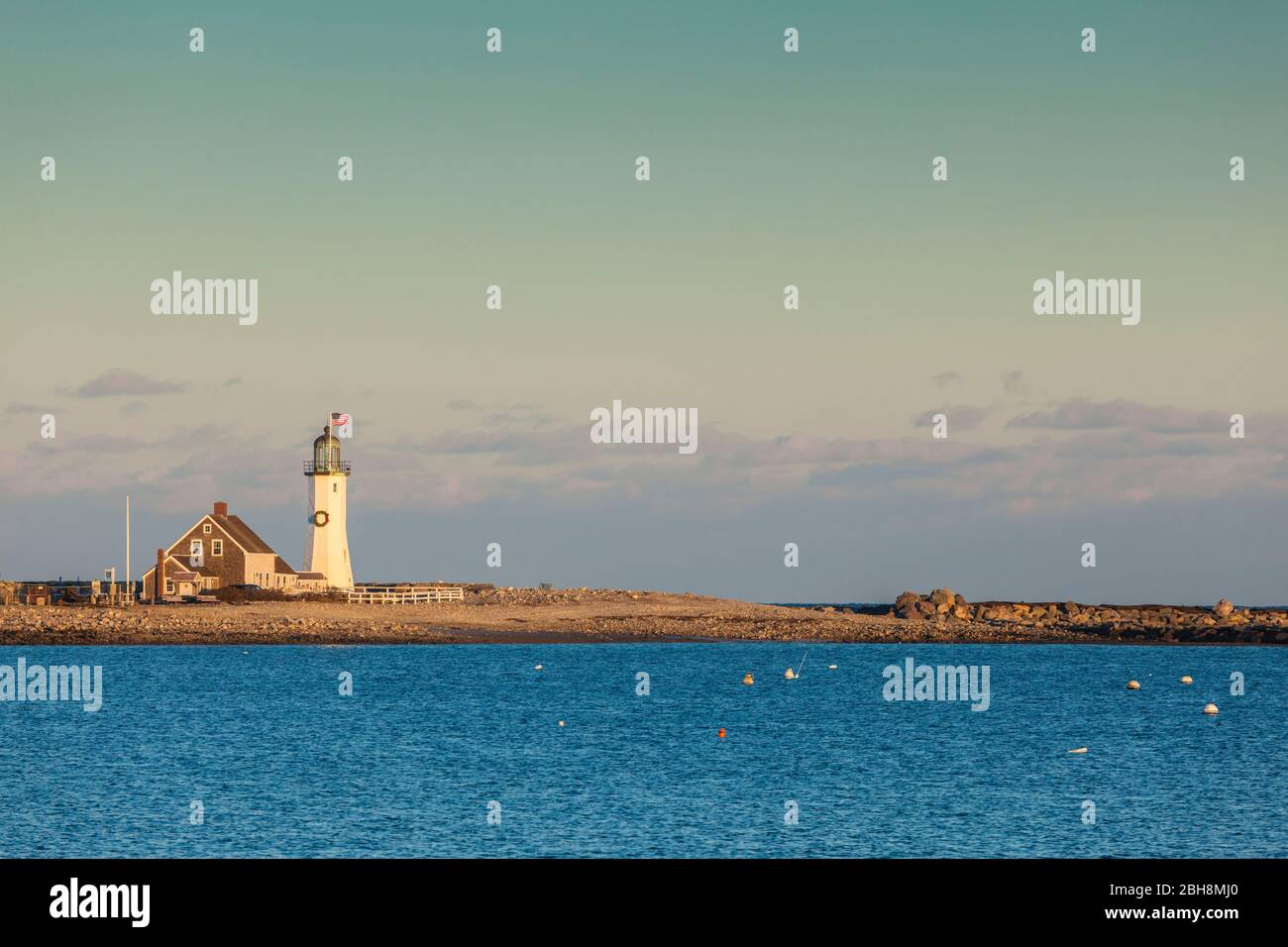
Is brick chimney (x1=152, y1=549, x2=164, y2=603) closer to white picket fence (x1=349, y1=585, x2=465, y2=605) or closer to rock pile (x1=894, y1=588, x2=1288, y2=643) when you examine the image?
white picket fence (x1=349, y1=585, x2=465, y2=605)

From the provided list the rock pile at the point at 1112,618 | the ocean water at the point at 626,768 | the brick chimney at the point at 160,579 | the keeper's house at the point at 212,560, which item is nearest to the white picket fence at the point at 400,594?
the keeper's house at the point at 212,560

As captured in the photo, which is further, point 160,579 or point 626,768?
point 160,579

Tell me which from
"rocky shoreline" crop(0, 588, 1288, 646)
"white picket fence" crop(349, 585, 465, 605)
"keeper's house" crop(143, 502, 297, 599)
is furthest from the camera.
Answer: "white picket fence" crop(349, 585, 465, 605)

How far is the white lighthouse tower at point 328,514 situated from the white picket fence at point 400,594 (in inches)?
77.0

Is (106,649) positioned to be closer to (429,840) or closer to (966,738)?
(966,738)

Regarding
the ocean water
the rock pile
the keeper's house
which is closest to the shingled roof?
the keeper's house

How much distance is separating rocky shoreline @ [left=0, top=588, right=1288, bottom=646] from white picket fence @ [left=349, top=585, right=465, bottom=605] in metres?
1.65

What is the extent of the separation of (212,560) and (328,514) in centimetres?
919

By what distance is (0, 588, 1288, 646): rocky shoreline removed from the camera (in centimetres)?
9100

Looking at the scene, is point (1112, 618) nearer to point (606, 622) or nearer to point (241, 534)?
point (606, 622)

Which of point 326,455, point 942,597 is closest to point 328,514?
point 326,455

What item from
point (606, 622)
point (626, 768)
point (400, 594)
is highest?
point (400, 594)

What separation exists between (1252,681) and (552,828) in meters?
65.5

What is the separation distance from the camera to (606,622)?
107 meters
